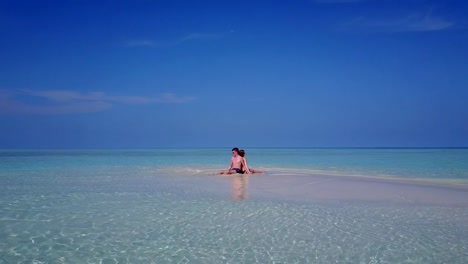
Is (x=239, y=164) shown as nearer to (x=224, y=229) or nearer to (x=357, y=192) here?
(x=357, y=192)

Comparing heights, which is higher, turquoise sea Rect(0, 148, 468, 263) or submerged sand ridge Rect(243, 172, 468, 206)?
submerged sand ridge Rect(243, 172, 468, 206)

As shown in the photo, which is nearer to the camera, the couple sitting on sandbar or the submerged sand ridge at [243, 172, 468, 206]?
the submerged sand ridge at [243, 172, 468, 206]

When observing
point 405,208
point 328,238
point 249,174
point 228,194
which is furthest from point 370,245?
point 249,174

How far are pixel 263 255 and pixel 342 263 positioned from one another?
1.19 m

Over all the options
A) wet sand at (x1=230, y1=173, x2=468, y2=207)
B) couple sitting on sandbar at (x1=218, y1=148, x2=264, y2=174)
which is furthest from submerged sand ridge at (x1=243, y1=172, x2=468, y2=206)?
couple sitting on sandbar at (x1=218, y1=148, x2=264, y2=174)

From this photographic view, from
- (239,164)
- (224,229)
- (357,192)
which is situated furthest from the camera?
(239,164)

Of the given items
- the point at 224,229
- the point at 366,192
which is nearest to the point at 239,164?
the point at 366,192

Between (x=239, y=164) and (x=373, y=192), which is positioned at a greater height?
(x=239, y=164)

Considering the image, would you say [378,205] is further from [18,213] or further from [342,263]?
[18,213]

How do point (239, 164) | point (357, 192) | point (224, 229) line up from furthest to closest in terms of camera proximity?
point (239, 164) → point (357, 192) → point (224, 229)

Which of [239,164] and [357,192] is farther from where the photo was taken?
[239,164]

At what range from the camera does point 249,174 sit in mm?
19844

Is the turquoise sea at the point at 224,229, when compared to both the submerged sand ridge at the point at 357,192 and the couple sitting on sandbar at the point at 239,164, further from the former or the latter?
the couple sitting on sandbar at the point at 239,164

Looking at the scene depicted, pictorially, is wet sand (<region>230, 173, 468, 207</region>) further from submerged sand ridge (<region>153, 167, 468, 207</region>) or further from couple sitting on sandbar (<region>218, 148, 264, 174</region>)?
couple sitting on sandbar (<region>218, 148, 264, 174</region>)
